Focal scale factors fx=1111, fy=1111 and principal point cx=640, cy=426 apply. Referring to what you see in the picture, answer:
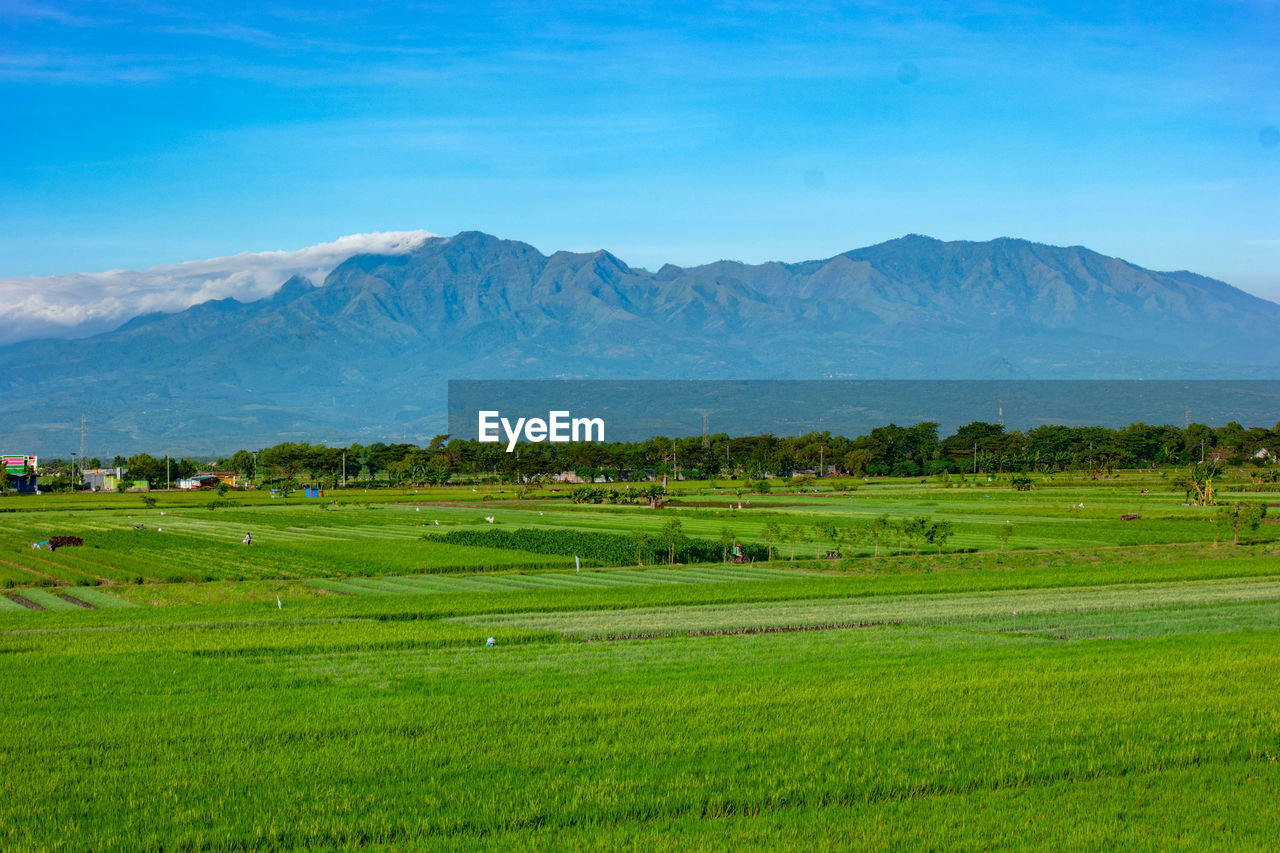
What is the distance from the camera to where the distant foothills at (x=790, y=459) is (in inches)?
6417

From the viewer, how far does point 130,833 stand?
11734 mm

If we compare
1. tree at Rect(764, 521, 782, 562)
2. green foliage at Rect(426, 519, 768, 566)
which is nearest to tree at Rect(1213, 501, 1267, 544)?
tree at Rect(764, 521, 782, 562)

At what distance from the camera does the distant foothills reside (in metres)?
163

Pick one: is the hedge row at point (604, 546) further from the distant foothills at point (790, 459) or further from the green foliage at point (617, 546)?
the distant foothills at point (790, 459)

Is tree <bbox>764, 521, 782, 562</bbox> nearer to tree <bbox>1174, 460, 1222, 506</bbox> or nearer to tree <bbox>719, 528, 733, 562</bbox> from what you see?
tree <bbox>719, 528, 733, 562</bbox>

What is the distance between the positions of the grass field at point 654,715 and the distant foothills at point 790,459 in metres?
123

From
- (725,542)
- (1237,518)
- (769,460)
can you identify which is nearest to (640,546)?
(725,542)

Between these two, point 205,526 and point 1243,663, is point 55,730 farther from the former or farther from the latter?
point 205,526

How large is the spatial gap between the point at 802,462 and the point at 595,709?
168745 millimetres

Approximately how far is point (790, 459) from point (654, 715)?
16683 centimetres

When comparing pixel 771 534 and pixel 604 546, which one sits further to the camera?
pixel 771 534

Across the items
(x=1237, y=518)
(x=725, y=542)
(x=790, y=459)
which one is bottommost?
(x=725, y=542)

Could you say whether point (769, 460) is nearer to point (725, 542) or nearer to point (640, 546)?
point (640, 546)

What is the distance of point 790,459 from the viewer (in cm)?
18200
